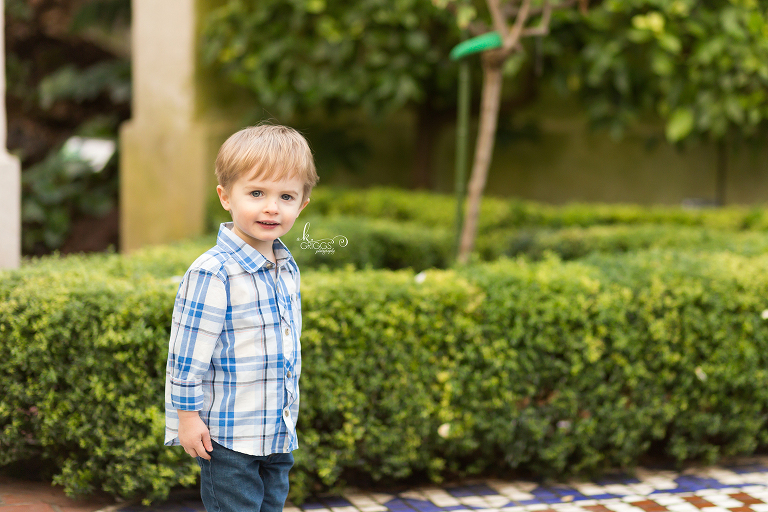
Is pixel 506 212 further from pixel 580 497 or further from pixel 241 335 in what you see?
pixel 241 335

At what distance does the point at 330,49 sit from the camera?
732 centimetres

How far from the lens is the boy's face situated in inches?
82.0

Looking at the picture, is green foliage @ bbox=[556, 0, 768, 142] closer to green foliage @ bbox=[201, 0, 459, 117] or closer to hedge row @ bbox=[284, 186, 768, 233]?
hedge row @ bbox=[284, 186, 768, 233]

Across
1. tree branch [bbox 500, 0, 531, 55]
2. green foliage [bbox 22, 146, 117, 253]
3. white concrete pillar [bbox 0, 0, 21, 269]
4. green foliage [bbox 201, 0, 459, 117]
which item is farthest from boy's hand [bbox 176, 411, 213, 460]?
green foliage [bbox 22, 146, 117, 253]

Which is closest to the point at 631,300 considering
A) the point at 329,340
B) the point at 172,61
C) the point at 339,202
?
the point at 329,340

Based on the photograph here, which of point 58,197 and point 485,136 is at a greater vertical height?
point 485,136

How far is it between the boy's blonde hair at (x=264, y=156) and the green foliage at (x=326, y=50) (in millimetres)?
5070

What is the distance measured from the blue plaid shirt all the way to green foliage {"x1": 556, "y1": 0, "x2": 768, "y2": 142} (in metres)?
4.71

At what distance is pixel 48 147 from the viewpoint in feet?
31.5

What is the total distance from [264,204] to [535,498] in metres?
2.07

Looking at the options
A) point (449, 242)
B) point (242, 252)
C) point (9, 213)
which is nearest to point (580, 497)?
point (242, 252)

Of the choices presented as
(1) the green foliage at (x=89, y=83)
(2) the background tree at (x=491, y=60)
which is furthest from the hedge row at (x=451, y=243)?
(1) the green foliage at (x=89, y=83)

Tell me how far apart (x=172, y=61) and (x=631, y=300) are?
5581 millimetres

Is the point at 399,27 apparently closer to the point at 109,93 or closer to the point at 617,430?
the point at 109,93
